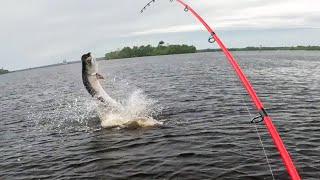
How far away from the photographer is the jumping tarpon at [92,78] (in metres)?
15.2

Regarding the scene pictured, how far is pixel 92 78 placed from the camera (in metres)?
16.0

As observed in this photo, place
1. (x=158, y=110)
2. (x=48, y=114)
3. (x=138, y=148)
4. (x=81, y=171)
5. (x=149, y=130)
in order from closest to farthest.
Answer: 1. (x=81, y=171)
2. (x=138, y=148)
3. (x=149, y=130)
4. (x=158, y=110)
5. (x=48, y=114)

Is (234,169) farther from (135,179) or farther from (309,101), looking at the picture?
(309,101)

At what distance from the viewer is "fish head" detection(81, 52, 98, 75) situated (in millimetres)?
15102

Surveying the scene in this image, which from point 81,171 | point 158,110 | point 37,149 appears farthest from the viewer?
point 158,110

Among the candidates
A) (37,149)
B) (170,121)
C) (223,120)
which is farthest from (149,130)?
(37,149)

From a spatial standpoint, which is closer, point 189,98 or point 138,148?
point 138,148

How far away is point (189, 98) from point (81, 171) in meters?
14.1

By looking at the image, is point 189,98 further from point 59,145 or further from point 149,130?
point 59,145

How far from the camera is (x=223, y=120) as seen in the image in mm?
16844

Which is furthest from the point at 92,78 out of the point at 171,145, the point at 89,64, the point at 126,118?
the point at 171,145

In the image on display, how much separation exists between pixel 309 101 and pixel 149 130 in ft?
35.6

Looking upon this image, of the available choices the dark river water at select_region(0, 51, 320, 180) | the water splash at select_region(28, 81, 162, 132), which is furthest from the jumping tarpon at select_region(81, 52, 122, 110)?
the dark river water at select_region(0, 51, 320, 180)

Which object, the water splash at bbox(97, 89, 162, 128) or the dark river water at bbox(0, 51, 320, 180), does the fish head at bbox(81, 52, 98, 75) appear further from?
the dark river water at bbox(0, 51, 320, 180)
